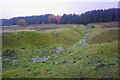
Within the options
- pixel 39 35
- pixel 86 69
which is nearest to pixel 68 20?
pixel 39 35

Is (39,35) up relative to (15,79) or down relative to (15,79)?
up

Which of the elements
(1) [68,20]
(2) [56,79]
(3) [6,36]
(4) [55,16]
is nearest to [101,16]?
(1) [68,20]

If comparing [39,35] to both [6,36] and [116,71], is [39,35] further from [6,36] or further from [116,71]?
[116,71]

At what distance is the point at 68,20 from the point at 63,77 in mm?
132229

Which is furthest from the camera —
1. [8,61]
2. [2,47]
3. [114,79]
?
[2,47]

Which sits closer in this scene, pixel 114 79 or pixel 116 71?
pixel 114 79

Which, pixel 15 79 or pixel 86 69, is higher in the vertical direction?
pixel 86 69

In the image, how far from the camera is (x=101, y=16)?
120 m

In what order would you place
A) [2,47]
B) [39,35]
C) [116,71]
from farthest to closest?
[39,35]
[2,47]
[116,71]

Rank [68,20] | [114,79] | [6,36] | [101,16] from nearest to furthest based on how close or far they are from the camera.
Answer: [114,79] < [6,36] < [101,16] < [68,20]

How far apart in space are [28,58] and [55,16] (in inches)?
4396

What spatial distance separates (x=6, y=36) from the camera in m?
29.6

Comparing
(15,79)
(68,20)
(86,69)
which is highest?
(68,20)

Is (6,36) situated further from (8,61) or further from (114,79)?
(114,79)
